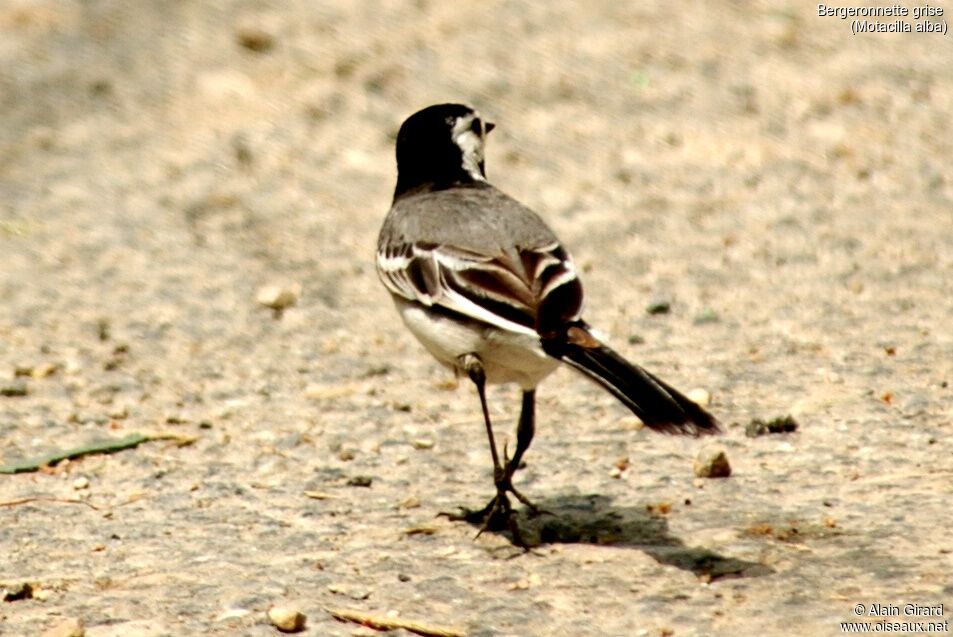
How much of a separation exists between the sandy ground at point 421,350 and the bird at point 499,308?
50 cm

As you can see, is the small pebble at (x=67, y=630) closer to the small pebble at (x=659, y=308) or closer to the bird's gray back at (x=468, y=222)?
the bird's gray back at (x=468, y=222)

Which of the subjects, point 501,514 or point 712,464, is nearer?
point 501,514

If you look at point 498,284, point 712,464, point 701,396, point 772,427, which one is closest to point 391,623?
point 498,284

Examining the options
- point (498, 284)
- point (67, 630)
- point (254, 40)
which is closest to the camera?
point (67, 630)

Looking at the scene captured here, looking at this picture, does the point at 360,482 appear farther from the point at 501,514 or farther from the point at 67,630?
the point at 67,630

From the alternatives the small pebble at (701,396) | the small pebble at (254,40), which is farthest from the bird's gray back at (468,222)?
the small pebble at (254,40)

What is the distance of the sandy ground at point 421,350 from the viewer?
5.58m

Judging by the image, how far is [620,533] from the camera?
5965mm

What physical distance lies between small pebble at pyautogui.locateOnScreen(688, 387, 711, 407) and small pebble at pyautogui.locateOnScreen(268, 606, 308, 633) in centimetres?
266

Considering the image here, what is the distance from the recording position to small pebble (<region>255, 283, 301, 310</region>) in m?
8.66

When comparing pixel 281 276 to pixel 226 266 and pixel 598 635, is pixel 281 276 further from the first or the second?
pixel 598 635

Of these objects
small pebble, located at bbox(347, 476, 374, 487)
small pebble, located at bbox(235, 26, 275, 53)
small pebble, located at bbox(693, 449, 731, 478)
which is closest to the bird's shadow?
small pebble, located at bbox(693, 449, 731, 478)

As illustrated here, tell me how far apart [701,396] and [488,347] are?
5.73ft

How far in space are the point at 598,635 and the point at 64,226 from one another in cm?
551
